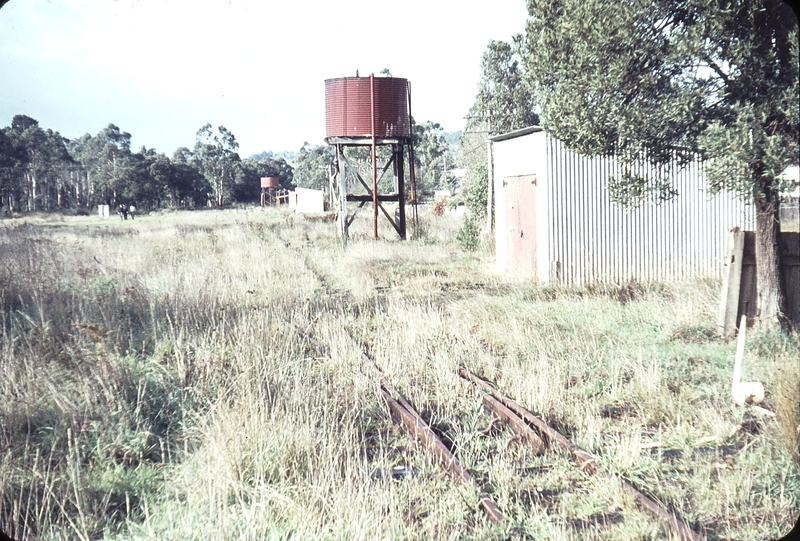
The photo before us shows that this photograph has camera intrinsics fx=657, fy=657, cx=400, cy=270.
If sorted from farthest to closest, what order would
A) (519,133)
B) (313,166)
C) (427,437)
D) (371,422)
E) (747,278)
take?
(313,166), (519,133), (747,278), (371,422), (427,437)

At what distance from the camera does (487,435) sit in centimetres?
512

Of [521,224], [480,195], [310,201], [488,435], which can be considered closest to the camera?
[488,435]

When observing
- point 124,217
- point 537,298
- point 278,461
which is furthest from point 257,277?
point 124,217

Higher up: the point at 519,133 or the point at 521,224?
the point at 519,133

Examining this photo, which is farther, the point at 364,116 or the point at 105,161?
the point at 105,161

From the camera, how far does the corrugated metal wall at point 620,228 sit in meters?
12.5

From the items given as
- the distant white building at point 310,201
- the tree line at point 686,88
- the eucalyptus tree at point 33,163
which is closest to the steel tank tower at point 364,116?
the tree line at point 686,88

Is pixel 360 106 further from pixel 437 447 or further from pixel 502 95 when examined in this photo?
pixel 437 447

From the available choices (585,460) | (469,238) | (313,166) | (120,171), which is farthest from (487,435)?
(313,166)

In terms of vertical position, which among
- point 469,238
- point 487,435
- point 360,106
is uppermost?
point 360,106

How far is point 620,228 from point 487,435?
8601 millimetres

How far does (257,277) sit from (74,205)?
4515cm

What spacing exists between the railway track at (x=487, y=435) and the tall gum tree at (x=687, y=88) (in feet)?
11.0

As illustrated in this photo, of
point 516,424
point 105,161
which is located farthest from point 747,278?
point 105,161
